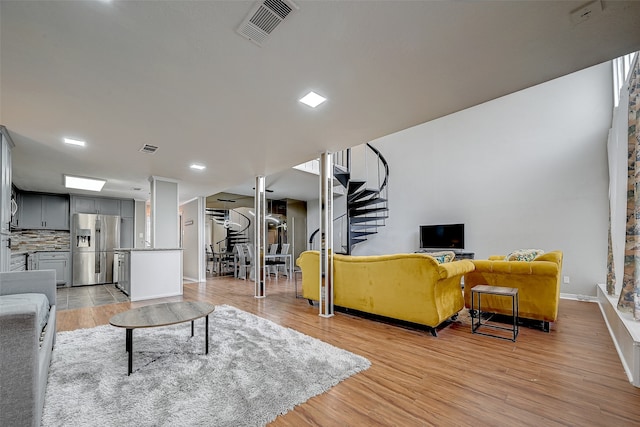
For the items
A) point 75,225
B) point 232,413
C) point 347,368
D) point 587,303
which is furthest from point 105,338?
point 587,303

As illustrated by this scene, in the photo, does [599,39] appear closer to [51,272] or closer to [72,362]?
[72,362]

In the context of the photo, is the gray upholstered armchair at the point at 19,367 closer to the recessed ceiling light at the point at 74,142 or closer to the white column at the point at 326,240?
the white column at the point at 326,240

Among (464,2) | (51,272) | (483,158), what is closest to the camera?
(464,2)

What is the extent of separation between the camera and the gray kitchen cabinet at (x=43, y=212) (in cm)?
662

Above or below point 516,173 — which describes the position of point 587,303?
below

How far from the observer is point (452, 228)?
6125mm

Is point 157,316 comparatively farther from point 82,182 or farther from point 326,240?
point 82,182

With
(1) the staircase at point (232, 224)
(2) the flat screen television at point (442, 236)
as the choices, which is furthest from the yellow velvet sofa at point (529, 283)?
(1) the staircase at point (232, 224)

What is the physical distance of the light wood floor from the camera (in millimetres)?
1648

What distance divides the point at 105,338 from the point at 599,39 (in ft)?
15.8

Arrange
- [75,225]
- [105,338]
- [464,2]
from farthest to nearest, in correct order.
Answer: [75,225]
[105,338]
[464,2]

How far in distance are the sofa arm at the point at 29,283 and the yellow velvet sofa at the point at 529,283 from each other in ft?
15.4

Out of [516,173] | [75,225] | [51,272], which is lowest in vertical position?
[51,272]

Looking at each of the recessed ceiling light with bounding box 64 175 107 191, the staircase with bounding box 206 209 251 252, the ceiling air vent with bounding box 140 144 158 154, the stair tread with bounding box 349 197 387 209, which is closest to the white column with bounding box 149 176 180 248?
the recessed ceiling light with bounding box 64 175 107 191
